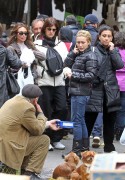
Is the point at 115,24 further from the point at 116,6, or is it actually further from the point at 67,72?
the point at 67,72

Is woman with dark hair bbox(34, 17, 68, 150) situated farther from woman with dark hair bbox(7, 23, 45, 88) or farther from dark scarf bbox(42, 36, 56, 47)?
woman with dark hair bbox(7, 23, 45, 88)

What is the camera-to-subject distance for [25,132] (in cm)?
668

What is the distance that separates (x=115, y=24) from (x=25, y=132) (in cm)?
694

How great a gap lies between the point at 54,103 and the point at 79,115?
75cm

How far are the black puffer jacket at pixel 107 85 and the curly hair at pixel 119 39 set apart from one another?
745 mm

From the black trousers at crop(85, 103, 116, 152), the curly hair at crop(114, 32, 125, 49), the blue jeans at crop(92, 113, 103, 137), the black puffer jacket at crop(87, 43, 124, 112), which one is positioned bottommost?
the blue jeans at crop(92, 113, 103, 137)

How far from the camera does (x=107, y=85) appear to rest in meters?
8.12

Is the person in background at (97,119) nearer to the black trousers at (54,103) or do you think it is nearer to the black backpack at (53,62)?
the black trousers at (54,103)

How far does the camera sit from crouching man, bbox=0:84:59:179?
21.5 ft

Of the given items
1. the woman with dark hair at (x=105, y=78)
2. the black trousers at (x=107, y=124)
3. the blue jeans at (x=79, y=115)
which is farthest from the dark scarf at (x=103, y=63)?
the black trousers at (x=107, y=124)

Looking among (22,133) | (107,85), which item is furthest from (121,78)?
(22,133)

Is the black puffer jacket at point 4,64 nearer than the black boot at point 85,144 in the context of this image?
Yes

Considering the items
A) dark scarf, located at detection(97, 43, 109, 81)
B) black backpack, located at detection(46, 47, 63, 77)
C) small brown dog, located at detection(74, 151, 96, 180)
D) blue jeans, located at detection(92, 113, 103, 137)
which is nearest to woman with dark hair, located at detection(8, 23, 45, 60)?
black backpack, located at detection(46, 47, 63, 77)

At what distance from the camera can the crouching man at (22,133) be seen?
6.54 m
